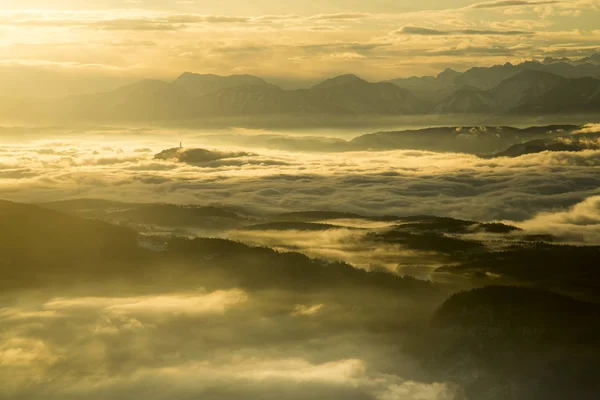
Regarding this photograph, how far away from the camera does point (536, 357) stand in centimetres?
19575

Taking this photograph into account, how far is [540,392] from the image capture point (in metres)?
179

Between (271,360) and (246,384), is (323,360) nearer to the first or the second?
(271,360)

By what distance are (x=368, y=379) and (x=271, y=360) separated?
29.3 meters

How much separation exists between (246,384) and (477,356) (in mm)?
62619

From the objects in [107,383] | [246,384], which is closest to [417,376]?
[246,384]

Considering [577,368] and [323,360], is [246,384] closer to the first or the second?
[323,360]

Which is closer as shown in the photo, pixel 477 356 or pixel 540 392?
pixel 540 392

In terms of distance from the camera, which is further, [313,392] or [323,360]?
[323,360]

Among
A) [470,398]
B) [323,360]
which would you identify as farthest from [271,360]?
[470,398]

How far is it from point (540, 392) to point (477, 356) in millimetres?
22407

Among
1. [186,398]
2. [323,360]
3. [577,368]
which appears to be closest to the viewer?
[186,398]

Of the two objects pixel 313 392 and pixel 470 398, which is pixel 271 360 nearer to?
pixel 313 392

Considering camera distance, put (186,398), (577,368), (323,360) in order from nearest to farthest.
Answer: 1. (186,398)
2. (577,368)
3. (323,360)

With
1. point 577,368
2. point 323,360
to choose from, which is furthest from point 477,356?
point 323,360
